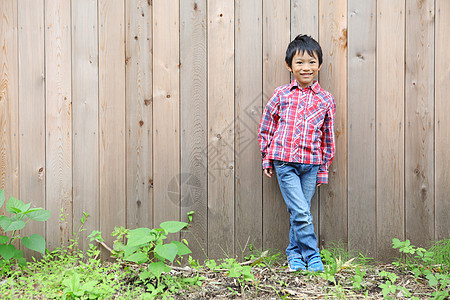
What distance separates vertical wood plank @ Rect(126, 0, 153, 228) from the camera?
9.10ft

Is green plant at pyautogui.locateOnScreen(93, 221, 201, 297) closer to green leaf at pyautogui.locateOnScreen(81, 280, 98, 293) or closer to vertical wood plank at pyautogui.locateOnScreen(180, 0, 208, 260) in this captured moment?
green leaf at pyautogui.locateOnScreen(81, 280, 98, 293)

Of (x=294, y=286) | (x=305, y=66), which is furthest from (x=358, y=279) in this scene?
(x=305, y=66)

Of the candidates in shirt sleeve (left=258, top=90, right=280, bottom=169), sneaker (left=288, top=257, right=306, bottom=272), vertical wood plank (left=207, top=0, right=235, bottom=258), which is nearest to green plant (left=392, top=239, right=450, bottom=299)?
sneaker (left=288, top=257, right=306, bottom=272)

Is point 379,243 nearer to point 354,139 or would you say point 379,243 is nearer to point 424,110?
point 354,139

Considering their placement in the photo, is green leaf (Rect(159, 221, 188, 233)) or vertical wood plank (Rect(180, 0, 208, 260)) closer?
green leaf (Rect(159, 221, 188, 233))

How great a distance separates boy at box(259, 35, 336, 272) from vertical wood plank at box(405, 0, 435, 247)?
0.62 metres

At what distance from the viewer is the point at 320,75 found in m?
2.76

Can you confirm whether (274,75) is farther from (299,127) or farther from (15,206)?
(15,206)

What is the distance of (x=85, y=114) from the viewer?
9.16 feet

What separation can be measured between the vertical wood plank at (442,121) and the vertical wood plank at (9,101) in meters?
3.10

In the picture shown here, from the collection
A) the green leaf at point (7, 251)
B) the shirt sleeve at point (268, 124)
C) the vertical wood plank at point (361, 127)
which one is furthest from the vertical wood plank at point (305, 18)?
the green leaf at point (7, 251)

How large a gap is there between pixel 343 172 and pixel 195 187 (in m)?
1.10

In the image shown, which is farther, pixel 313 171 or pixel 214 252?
pixel 214 252

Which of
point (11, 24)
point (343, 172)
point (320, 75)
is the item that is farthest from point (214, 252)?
point (11, 24)
